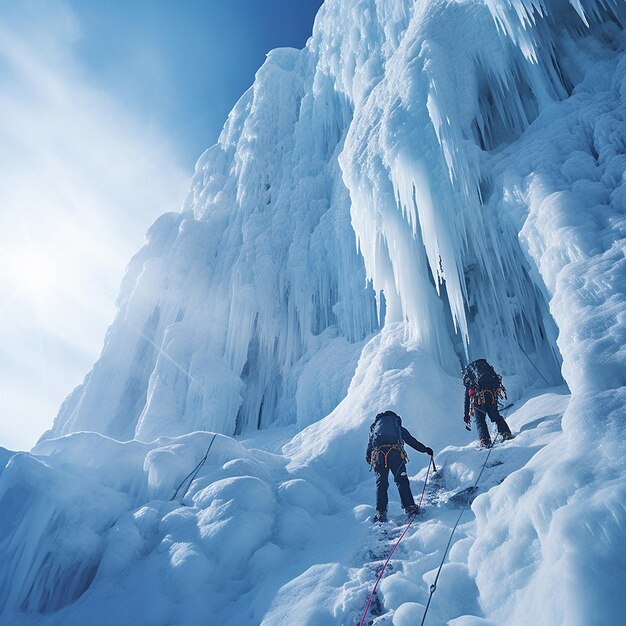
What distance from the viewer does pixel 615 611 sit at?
191 cm

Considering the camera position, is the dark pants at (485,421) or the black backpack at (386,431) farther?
the dark pants at (485,421)

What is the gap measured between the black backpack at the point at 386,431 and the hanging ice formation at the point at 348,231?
3.47m

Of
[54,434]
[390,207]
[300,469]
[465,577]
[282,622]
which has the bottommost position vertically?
[282,622]

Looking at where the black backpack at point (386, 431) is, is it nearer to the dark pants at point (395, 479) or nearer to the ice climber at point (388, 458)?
the ice climber at point (388, 458)

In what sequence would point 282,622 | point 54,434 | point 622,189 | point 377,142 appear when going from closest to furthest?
1. point 282,622
2. point 622,189
3. point 377,142
4. point 54,434

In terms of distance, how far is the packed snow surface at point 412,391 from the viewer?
9.70 ft

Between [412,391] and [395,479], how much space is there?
3487 millimetres

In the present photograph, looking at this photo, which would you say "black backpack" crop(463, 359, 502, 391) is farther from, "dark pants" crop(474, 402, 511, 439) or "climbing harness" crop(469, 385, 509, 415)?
"dark pants" crop(474, 402, 511, 439)

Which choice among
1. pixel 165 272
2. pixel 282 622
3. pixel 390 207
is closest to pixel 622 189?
pixel 390 207

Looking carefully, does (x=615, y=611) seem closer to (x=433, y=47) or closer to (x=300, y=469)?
(x=300, y=469)

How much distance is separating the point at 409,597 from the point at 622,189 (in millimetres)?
6633

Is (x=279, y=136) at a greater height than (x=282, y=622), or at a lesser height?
greater

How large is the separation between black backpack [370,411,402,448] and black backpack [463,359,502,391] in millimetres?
1490

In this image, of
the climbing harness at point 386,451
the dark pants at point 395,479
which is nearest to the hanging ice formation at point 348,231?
the climbing harness at point 386,451
